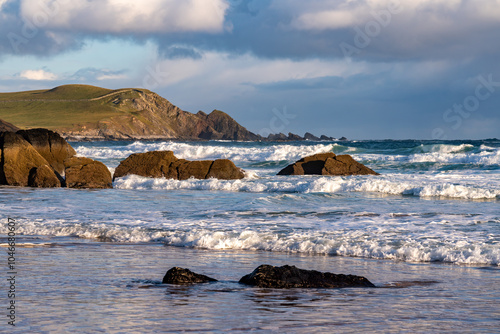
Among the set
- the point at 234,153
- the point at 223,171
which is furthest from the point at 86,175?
the point at 234,153

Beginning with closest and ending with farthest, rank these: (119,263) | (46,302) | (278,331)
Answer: (278,331), (46,302), (119,263)

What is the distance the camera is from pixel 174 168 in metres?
27.0

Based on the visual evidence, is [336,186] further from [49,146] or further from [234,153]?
[234,153]

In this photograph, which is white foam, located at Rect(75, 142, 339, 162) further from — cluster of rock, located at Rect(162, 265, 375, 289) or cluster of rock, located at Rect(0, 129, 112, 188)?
cluster of rock, located at Rect(162, 265, 375, 289)

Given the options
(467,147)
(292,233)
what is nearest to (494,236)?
(292,233)

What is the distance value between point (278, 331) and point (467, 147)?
56.7 m

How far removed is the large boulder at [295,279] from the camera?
7.40 meters

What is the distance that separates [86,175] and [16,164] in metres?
2.78

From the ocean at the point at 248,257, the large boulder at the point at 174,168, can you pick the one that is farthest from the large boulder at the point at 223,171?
the ocean at the point at 248,257

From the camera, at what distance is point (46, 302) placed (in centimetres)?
633

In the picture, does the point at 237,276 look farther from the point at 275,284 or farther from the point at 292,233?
the point at 292,233

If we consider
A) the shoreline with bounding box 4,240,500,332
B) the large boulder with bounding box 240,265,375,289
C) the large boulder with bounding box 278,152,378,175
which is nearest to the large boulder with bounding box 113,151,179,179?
the large boulder with bounding box 278,152,378,175

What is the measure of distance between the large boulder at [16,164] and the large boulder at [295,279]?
17.5 meters

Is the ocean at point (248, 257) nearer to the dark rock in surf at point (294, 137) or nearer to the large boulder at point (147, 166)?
the large boulder at point (147, 166)
